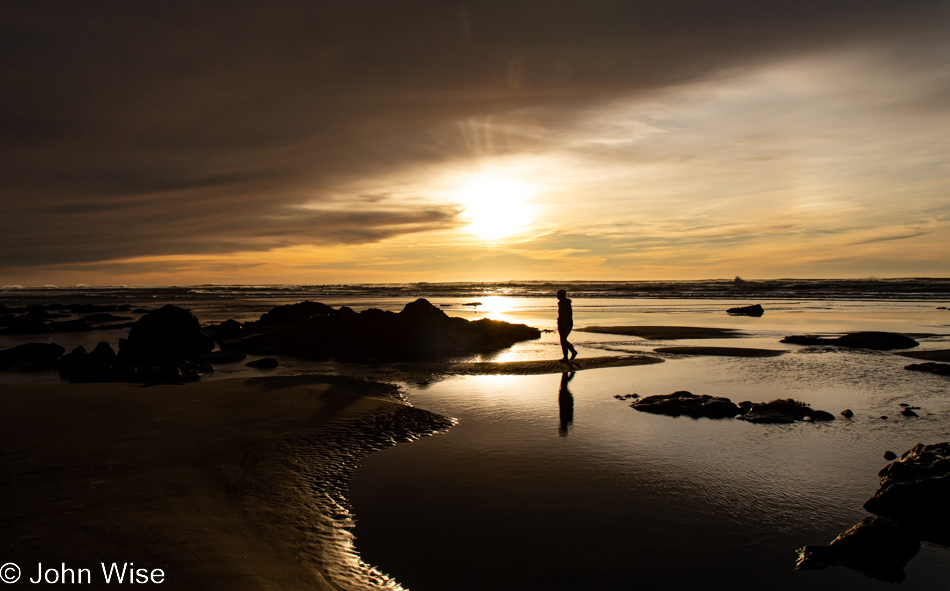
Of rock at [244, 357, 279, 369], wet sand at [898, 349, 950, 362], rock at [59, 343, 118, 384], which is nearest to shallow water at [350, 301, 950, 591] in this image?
wet sand at [898, 349, 950, 362]

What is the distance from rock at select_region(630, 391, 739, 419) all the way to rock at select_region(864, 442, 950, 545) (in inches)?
151

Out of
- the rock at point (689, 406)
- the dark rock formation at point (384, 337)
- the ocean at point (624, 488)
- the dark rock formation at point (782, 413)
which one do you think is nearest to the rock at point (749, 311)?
the dark rock formation at point (384, 337)

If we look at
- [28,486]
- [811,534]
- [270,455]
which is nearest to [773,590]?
[811,534]

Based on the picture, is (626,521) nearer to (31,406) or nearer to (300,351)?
(31,406)

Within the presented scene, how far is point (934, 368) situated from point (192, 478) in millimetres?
18359

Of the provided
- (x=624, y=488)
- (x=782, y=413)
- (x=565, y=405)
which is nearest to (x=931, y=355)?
(x=782, y=413)

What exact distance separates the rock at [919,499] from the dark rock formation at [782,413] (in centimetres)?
334

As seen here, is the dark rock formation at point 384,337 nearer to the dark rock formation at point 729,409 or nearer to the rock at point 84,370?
the rock at point 84,370

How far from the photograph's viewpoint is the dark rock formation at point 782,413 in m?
9.98

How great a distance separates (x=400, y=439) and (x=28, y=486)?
190 inches

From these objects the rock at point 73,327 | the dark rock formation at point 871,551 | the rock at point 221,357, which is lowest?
the dark rock formation at point 871,551

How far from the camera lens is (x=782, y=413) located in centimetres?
1019

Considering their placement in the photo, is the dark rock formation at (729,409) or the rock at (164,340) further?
the rock at (164,340)

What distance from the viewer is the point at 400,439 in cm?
889
